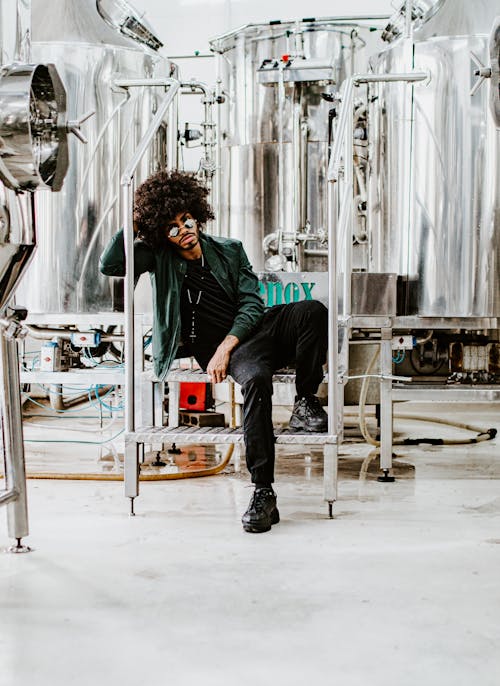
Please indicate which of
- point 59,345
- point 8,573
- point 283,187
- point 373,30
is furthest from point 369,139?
point 8,573

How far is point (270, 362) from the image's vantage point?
123 inches

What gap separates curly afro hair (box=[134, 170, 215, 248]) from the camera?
10.5ft

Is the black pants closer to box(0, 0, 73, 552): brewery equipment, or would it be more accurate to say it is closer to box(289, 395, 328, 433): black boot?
box(289, 395, 328, 433): black boot

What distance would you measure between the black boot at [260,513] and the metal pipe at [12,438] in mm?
709

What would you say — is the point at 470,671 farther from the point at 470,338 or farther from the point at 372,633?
the point at 470,338

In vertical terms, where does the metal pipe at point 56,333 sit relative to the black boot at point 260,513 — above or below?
above

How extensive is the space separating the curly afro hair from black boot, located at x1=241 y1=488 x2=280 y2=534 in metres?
1.03

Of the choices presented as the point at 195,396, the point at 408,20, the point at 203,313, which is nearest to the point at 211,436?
the point at 203,313

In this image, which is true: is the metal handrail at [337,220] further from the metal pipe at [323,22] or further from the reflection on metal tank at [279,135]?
the metal pipe at [323,22]

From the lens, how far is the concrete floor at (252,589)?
1727 mm

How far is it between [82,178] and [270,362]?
4.94ft

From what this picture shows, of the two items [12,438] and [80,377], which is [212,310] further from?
[12,438]

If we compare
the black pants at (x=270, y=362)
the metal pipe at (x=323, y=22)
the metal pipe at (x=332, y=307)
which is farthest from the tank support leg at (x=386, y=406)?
the metal pipe at (x=323, y=22)

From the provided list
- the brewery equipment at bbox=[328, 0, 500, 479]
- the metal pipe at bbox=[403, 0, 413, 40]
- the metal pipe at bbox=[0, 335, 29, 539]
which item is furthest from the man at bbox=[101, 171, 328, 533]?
the metal pipe at bbox=[403, 0, 413, 40]
